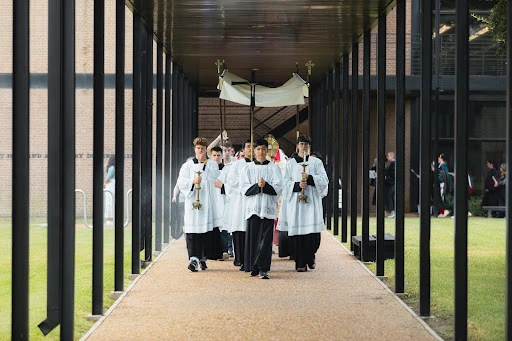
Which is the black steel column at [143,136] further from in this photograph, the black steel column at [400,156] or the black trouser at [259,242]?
the black steel column at [400,156]

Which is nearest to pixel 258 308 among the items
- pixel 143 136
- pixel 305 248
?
pixel 305 248

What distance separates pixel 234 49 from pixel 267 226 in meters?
5.78

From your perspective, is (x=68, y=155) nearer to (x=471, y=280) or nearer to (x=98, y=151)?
(x=98, y=151)

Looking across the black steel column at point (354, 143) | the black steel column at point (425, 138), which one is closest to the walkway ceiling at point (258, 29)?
the black steel column at point (354, 143)

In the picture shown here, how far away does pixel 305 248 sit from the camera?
1451 centimetres

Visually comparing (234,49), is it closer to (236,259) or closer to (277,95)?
(277,95)

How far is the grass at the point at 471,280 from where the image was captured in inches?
384

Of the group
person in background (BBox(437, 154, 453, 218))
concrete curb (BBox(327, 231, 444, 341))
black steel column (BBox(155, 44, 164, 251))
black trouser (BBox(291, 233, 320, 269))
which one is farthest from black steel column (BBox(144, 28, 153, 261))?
person in background (BBox(437, 154, 453, 218))

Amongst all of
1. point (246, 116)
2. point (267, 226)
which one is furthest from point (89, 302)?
point (246, 116)

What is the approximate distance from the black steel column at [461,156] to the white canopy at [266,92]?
32.2 feet

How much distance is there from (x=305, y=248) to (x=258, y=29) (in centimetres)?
368

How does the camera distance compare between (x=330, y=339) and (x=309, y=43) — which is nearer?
(x=330, y=339)

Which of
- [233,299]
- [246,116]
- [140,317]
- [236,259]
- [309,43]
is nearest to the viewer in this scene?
[140,317]

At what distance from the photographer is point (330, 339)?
28.2 feet
